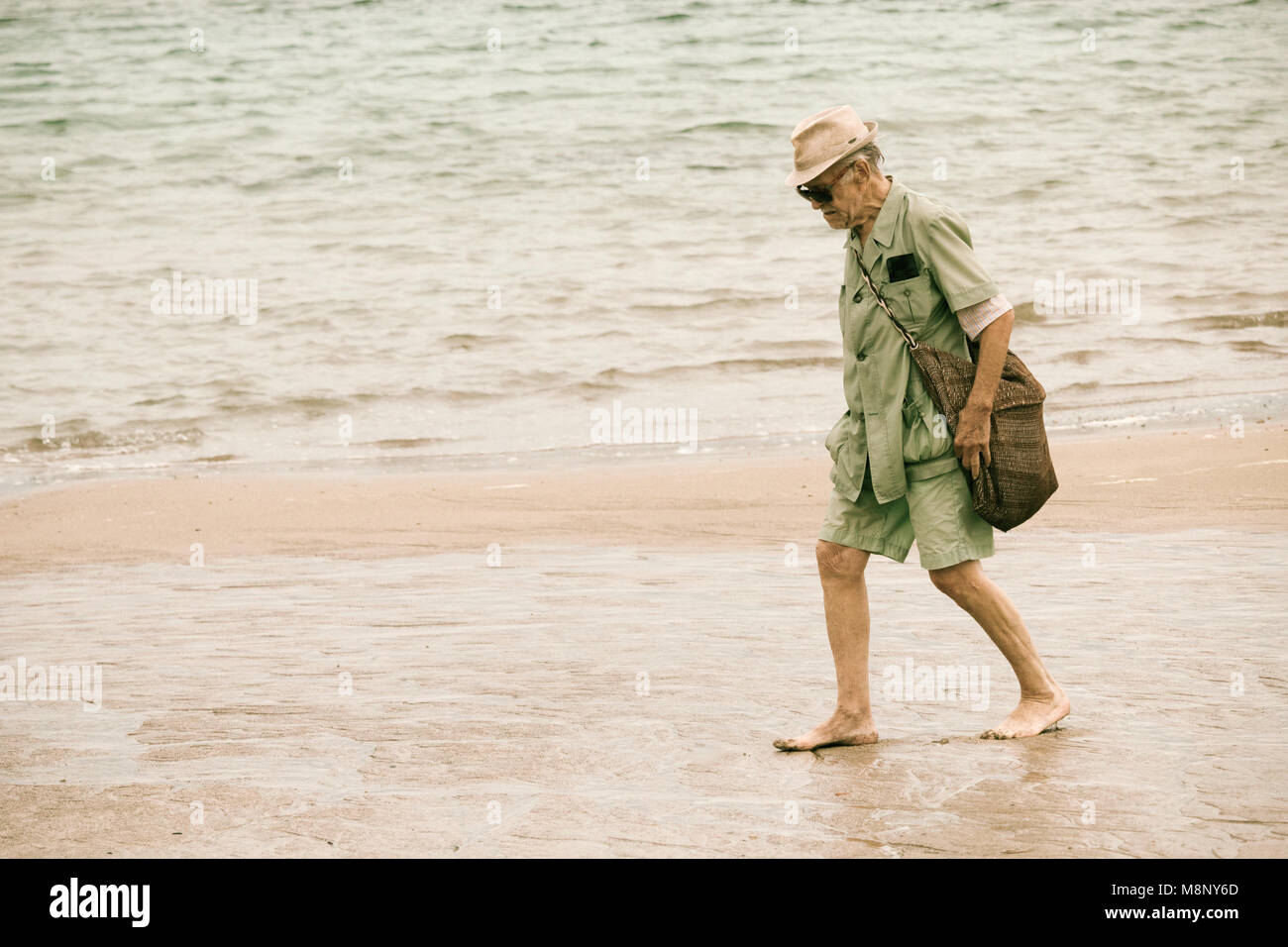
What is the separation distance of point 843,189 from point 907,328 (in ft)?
1.41

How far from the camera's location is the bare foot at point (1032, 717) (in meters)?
4.33

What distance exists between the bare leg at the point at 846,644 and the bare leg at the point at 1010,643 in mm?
235

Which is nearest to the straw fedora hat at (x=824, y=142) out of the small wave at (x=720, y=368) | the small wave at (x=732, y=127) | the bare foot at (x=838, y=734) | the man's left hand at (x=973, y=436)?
the man's left hand at (x=973, y=436)

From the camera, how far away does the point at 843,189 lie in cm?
426

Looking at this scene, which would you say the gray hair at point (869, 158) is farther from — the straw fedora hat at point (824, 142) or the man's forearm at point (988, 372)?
the man's forearm at point (988, 372)

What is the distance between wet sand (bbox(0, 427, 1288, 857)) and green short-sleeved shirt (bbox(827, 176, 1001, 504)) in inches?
32.4

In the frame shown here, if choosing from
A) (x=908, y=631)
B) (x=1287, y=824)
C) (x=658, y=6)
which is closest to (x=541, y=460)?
(x=908, y=631)

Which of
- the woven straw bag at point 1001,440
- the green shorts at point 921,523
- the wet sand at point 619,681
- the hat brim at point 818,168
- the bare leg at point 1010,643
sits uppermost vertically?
the hat brim at point 818,168

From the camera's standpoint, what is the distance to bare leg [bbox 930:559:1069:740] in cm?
428

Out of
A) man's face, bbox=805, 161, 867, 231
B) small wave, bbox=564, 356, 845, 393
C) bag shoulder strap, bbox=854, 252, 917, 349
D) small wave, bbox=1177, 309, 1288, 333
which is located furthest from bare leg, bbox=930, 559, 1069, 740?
small wave, bbox=1177, 309, 1288, 333

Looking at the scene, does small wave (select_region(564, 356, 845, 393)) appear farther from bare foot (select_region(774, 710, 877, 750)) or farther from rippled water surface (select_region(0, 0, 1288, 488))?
bare foot (select_region(774, 710, 877, 750))

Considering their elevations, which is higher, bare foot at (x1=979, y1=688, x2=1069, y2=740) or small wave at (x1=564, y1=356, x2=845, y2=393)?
bare foot at (x1=979, y1=688, x2=1069, y2=740)

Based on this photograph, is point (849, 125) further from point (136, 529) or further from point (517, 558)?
point (136, 529)
